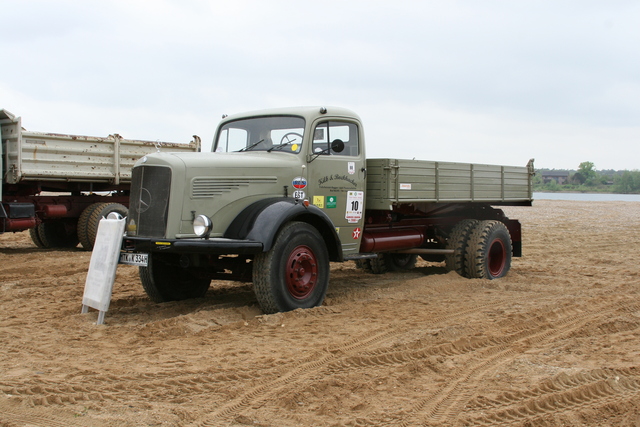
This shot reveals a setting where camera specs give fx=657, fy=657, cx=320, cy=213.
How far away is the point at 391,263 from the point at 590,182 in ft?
250

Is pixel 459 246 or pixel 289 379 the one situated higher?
pixel 459 246

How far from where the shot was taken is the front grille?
6328 millimetres

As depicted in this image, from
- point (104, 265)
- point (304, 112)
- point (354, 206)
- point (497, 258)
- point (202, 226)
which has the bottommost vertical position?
point (497, 258)

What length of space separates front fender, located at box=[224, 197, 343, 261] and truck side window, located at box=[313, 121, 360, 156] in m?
0.87

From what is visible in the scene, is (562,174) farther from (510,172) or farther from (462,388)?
(462,388)

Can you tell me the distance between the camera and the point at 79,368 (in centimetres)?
473

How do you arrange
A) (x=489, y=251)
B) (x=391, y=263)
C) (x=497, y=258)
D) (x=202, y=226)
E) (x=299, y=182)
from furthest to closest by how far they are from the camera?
(x=391, y=263) < (x=497, y=258) < (x=489, y=251) < (x=299, y=182) < (x=202, y=226)

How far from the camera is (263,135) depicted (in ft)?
25.4

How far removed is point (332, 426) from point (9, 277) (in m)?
7.17

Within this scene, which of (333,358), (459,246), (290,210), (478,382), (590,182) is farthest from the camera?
(590,182)

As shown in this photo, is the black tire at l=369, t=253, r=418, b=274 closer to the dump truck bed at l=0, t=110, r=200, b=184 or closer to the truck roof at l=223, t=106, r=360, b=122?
the truck roof at l=223, t=106, r=360, b=122

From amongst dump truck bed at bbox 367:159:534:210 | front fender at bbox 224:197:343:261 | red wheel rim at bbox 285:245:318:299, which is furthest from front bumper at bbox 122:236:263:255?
dump truck bed at bbox 367:159:534:210

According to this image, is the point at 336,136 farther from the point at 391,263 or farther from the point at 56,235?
the point at 56,235

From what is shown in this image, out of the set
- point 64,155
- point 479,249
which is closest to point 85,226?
point 64,155
